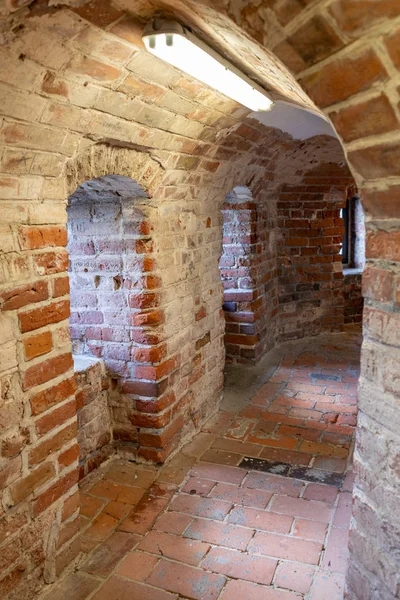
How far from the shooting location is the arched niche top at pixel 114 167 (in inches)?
79.0

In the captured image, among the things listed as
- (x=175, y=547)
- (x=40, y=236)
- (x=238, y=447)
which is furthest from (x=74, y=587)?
(x=40, y=236)

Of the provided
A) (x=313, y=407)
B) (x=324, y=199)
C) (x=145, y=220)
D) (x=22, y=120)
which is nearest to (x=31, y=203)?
(x=22, y=120)

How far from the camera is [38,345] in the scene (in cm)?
183

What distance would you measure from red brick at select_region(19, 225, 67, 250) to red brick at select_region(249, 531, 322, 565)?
1661 millimetres

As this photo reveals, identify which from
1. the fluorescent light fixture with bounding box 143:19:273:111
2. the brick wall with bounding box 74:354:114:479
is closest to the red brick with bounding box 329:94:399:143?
the fluorescent light fixture with bounding box 143:19:273:111

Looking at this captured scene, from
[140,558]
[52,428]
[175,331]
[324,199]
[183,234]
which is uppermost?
[324,199]

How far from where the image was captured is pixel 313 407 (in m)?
3.65

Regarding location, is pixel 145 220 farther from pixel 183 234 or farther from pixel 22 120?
pixel 22 120

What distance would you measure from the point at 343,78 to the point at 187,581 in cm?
200

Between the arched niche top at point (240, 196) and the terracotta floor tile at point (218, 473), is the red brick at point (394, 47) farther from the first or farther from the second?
the arched niche top at point (240, 196)

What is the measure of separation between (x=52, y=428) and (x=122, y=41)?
4.87 ft

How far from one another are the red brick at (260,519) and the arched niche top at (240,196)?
270 cm

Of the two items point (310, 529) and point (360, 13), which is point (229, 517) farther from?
point (360, 13)

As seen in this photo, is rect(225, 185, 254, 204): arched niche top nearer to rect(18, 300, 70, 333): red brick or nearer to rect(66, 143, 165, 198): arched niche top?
rect(66, 143, 165, 198): arched niche top
